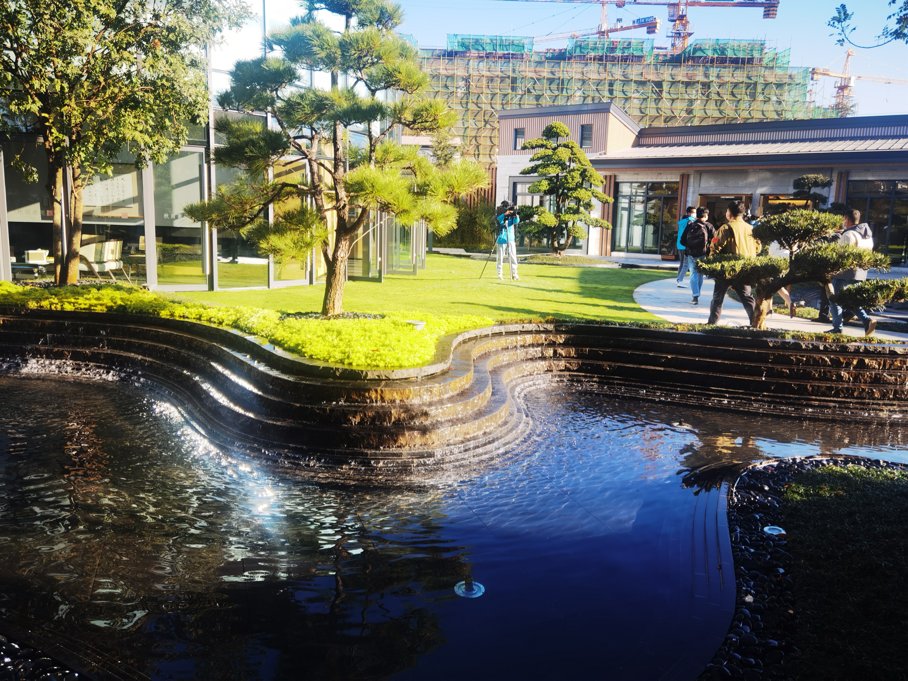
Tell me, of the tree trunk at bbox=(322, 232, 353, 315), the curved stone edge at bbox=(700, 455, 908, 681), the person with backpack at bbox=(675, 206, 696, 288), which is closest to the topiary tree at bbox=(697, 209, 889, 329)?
the curved stone edge at bbox=(700, 455, 908, 681)

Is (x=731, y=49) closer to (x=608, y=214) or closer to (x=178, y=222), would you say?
(x=608, y=214)

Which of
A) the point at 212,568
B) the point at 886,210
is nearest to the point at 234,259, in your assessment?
the point at 212,568

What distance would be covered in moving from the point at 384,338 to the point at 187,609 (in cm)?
438

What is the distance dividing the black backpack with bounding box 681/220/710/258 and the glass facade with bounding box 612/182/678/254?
51.2 ft

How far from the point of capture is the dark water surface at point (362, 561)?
3.38 meters

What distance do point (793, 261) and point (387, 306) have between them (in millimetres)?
6512

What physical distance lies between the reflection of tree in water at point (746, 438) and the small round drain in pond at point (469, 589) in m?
2.47

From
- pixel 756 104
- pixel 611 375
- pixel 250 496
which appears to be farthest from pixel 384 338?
pixel 756 104

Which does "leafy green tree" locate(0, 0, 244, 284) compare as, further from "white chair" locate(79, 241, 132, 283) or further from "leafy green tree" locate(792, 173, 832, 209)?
"leafy green tree" locate(792, 173, 832, 209)

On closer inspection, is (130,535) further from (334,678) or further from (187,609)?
(334,678)

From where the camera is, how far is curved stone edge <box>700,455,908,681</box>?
3.28m

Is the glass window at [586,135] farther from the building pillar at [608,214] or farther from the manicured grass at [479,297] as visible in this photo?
the manicured grass at [479,297]

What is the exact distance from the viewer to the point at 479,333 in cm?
952

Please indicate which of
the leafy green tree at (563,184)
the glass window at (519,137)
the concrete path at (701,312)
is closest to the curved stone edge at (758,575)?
the concrete path at (701,312)
